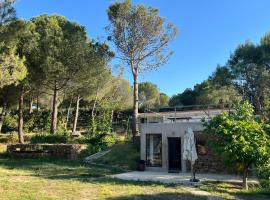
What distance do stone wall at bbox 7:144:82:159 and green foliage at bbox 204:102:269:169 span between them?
12.1 metres

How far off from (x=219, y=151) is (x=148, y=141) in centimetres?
682

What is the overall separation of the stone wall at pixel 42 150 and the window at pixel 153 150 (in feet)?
20.1

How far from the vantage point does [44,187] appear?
43.3 feet

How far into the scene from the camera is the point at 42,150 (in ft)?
82.8

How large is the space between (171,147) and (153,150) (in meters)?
1.12

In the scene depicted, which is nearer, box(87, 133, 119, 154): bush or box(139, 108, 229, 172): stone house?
box(139, 108, 229, 172): stone house

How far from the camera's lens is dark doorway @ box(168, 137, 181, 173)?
19.9 metres

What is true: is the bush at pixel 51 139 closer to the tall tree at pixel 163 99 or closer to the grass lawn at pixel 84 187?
the grass lawn at pixel 84 187

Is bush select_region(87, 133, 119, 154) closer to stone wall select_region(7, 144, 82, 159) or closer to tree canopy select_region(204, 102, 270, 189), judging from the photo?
stone wall select_region(7, 144, 82, 159)


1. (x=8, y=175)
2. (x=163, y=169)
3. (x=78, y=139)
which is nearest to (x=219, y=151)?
(x=163, y=169)

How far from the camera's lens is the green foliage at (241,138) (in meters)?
14.2

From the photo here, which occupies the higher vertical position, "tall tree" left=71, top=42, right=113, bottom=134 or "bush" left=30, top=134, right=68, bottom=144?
"tall tree" left=71, top=42, right=113, bottom=134

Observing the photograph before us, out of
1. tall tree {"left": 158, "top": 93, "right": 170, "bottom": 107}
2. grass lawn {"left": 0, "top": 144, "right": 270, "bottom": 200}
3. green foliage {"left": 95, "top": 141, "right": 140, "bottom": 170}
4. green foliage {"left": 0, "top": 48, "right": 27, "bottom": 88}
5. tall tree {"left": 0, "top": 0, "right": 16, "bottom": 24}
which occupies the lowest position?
grass lawn {"left": 0, "top": 144, "right": 270, "bottom": 200}

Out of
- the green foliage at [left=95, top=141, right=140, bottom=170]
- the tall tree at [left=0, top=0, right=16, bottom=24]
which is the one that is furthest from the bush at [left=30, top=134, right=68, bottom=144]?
the tall tree at [left=0, top=0, right=16, bottom=24]
